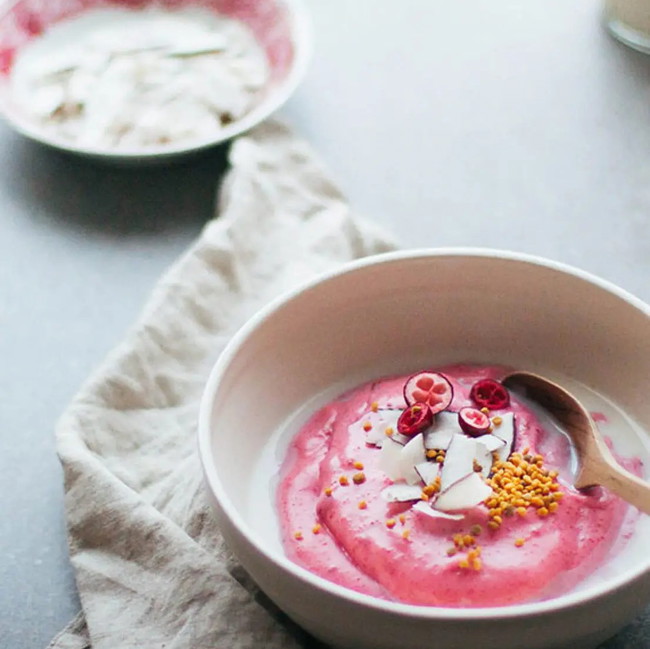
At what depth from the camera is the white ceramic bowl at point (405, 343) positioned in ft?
2.57

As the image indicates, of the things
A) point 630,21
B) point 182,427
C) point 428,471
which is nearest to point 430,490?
point 428,471

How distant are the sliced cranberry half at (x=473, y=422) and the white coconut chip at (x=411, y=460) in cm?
4

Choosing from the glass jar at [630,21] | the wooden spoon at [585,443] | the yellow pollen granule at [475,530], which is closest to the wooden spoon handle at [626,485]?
the wooden spoon at [585,443]

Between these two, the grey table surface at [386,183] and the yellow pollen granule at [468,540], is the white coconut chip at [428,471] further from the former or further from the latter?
the grey table surface at [386,183]

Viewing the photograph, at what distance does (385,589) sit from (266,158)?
23.7 inches

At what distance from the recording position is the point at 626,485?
2.35 feet

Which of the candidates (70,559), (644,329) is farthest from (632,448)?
(70,559)

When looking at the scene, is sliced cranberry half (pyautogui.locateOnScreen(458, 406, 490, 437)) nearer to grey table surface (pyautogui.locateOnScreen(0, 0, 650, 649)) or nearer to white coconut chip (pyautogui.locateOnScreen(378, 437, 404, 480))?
white coconut chip (pyautogui.locateOnScreen(378, 437, 404, 480))

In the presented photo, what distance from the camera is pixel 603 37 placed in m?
1.41

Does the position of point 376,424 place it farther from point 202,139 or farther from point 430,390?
point 202,139

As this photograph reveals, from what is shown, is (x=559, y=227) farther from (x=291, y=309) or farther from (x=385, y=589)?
(x=385, y=589)

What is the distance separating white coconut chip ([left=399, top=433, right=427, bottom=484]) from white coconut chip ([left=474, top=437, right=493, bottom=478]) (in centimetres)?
4

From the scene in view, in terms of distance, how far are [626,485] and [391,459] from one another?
0.55 ft

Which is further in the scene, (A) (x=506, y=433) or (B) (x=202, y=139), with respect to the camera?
(B) (x=202, y=139)
